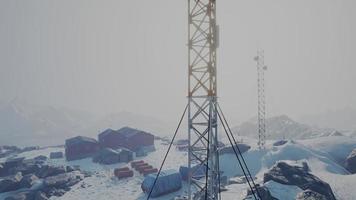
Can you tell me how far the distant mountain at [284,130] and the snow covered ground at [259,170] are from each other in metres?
47.5

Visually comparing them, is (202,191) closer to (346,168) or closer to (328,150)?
(346,168)

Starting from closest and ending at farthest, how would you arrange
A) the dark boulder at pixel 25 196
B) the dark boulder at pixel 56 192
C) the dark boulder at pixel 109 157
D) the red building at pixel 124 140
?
the dark boulder at pixel 25 196 < the dark boulder at pixel 56 192 < the dark boulder at pixel 109 157 < the red building at pixel 124 140

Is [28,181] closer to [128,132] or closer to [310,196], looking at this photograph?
[128,132]

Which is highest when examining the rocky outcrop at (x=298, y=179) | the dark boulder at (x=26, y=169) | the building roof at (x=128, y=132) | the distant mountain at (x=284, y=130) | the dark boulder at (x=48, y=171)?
the rocky outcrop at (x=298, y=179)

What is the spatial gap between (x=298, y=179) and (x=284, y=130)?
9416 cm

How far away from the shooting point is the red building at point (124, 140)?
216 ft

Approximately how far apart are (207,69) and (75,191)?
31926 millimetres

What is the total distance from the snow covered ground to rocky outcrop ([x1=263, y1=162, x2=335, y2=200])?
2.60 ft

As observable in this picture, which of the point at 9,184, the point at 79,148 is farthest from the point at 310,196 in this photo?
the point at 79,148

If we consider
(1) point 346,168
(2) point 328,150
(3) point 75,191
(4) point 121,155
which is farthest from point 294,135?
(3) point 75,191

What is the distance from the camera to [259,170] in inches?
1757

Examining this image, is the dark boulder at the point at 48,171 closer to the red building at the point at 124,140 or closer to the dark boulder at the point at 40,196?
the dark boulder at the point at 40,196

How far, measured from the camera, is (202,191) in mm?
18344

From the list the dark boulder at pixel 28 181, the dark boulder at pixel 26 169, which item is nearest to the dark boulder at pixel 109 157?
the dark boulder at pixel 26 169
